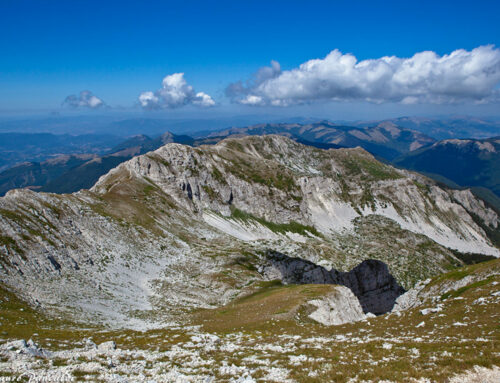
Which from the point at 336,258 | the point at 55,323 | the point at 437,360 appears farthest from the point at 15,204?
the point at 336,258

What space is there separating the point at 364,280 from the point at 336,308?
11547cm

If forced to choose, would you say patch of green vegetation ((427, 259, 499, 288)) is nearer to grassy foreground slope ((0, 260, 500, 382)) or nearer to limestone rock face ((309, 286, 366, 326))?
grassy foreground slope ((0, 260, 500, 382))

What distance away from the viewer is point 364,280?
16112 cm

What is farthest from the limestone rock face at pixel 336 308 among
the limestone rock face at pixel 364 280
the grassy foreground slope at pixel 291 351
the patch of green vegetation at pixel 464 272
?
the limestone rock face at pixel 364 280

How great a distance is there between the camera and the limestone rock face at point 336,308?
52031mm

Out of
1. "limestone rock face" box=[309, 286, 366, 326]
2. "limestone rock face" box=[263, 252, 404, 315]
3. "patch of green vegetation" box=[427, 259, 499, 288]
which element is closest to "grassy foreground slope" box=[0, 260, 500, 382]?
"limestone rock face" box=[309, 286, 366, 326]

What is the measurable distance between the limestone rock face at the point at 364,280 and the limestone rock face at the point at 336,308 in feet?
245

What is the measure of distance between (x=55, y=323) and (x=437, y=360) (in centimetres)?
4949

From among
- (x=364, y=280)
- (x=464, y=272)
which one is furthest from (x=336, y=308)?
(x=364, y=280)

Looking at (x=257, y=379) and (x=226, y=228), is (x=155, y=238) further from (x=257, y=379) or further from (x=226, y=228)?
(x=257, y=379)

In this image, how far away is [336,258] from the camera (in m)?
171

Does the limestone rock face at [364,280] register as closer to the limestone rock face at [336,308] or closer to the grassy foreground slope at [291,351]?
the limestone rock face at [336,308]

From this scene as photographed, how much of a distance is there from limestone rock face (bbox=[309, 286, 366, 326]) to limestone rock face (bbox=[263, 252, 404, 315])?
245ft

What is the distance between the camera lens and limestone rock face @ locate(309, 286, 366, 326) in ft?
171
